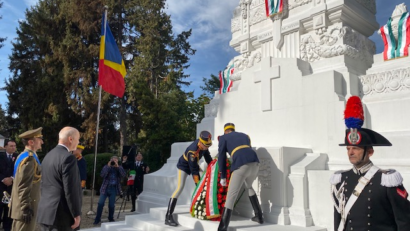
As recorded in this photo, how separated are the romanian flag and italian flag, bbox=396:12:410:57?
320 inches

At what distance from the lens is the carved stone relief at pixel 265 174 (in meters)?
5.64

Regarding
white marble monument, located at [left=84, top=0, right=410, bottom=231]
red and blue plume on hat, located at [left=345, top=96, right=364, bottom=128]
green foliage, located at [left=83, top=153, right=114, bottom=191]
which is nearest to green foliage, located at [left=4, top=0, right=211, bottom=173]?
green foliage, located at [left=83, top=153, right=114, bottom=191]

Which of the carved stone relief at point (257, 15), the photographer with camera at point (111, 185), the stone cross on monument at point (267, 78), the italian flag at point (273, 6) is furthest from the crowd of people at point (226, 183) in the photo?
the carved stone relief at point (257, 15)

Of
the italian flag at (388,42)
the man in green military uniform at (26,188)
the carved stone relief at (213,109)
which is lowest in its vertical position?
the man in green military uniform at (26,188)

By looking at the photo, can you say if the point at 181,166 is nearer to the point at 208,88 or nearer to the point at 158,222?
the point at 158,222

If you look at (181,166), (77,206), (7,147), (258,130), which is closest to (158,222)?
(181,166)

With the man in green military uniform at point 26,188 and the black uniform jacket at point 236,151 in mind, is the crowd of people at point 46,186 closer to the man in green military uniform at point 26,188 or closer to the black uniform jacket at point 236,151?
the man in green military uniform at point 26,188

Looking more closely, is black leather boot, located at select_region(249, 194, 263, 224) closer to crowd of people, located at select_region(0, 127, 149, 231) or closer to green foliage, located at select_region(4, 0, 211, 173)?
crowd of people, located at select_region(0, 127, 149, 231)

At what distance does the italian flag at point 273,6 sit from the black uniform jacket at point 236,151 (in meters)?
4.48

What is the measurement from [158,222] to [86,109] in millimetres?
17671

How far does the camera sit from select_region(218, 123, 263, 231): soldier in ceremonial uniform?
4.98 meters

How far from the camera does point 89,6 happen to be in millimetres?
23312

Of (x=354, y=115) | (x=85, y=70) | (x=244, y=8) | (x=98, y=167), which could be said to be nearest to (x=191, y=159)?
(x=354, y=115)

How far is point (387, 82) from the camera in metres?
6.17
